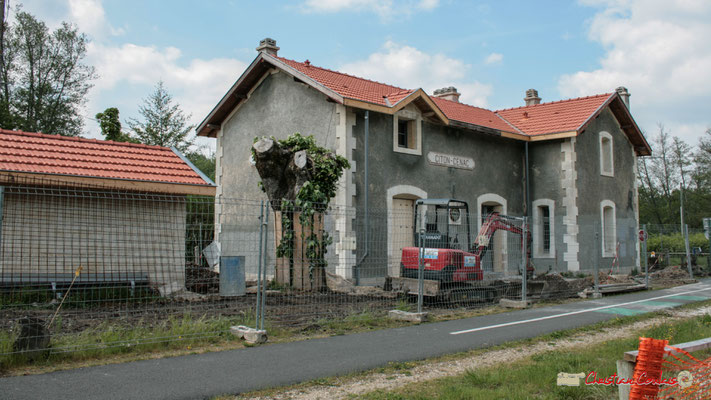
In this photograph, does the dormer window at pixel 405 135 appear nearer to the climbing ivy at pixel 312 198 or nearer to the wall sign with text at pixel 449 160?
the wall sign with text at pixel 449 160

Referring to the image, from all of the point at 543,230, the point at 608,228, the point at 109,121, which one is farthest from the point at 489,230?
the point at 109,121

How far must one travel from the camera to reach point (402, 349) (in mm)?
7367

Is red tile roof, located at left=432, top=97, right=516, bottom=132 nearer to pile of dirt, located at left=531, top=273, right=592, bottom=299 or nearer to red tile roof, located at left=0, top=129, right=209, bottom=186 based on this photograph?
pile of dirt, located at left=531, top=273, right=592, bottom=299

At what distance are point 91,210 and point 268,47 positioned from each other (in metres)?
8.13

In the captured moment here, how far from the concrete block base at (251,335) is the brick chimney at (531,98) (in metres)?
19.7

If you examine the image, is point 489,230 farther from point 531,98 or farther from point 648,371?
point 531,98

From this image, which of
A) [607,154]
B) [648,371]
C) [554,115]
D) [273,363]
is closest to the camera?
[648,371]

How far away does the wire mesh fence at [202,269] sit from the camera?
779 cm

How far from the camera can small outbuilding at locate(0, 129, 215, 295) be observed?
9.89 metres

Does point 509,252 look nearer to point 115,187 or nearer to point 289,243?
point 289,243

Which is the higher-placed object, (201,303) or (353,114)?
(353,114)

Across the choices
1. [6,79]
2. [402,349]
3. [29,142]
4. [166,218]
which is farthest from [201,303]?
[6,79]

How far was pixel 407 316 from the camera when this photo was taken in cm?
970

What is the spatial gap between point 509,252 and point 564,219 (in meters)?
7.42
